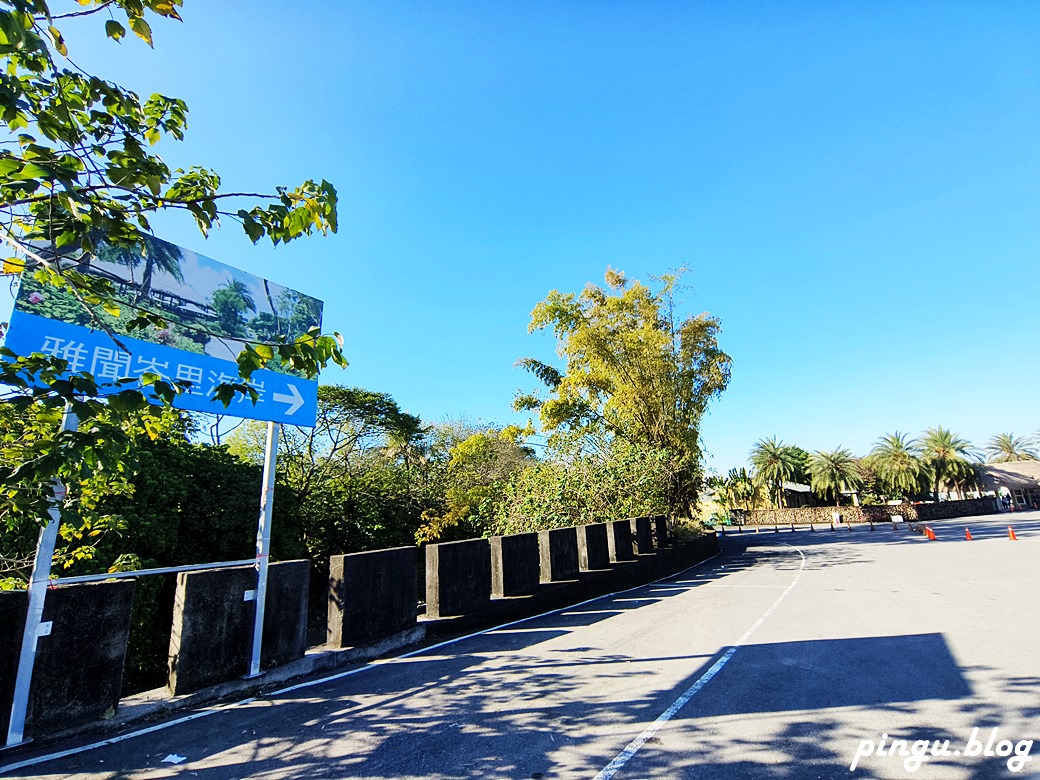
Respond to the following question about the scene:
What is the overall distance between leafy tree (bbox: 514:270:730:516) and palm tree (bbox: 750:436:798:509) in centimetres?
3754

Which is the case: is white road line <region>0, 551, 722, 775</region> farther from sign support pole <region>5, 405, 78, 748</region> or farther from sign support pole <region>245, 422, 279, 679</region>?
sign support pole <region>245, 422, 279, 679</region>

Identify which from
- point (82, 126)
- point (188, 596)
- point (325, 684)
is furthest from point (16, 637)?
point (82, 126)

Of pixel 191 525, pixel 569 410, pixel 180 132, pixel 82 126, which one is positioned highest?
pixel 569 410

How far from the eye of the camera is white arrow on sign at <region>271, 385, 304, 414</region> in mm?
4902

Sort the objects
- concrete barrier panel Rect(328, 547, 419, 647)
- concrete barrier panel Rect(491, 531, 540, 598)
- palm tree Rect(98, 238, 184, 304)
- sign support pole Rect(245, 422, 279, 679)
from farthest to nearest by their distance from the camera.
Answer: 1. concrete barrier panel Rect(491, 531, 540, 598)
2. concrete barrier panel Rect(328, 547, 419, 647)
3. sign support pole Rect(245, 422, 279, 679)
4. palm tree Rect(98, 238, 184, 304)

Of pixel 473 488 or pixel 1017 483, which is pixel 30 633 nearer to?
pixel 473 488

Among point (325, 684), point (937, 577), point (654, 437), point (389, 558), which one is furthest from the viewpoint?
point (654, 437)

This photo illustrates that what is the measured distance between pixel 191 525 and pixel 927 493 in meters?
65.2

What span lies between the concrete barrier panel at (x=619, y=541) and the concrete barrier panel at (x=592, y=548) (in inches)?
11.9

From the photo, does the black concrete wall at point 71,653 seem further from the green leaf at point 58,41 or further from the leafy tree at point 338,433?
the leafy tree at point 338,433

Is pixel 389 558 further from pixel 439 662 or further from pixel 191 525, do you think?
pixel 191 525

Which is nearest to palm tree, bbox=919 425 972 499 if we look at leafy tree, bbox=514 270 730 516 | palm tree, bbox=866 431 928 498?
palm tree, bbox=866 431 928 498

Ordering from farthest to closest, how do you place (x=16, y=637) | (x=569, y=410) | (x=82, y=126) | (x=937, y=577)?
(x=569, y=410) → (x=937, y=577) → (x=16, y=637) → (x=82, y=126)

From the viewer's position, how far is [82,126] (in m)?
2.70
